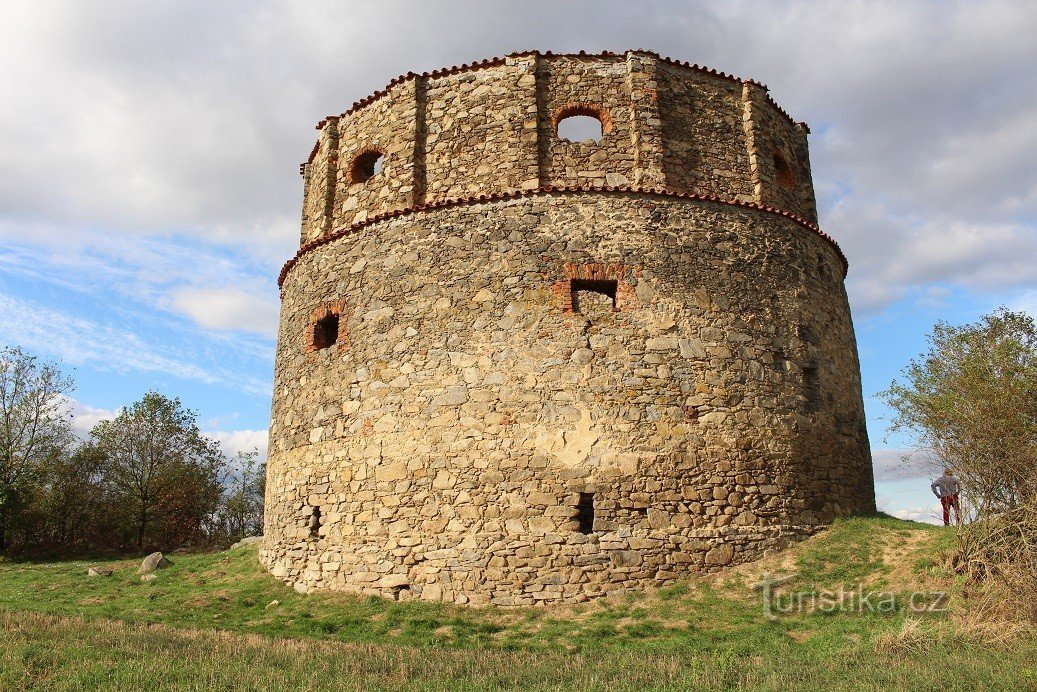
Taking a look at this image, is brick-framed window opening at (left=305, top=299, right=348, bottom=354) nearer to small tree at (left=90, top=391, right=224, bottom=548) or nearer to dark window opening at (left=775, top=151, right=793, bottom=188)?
dark window opening at (left=775, top=151, right=793, bottom=188)

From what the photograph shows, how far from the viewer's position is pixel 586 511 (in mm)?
9945

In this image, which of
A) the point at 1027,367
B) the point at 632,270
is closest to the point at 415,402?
the point at 632,270

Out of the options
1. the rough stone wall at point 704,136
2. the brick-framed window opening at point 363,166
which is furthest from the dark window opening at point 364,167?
the rough stone wall at point 704,136

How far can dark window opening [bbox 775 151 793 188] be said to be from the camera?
535 inches

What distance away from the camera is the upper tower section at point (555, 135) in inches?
468

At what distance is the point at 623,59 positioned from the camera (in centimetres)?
1259

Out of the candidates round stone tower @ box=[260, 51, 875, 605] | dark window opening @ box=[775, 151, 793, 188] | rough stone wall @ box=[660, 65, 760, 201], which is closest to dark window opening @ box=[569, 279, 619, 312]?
round stone tower @ box=[260, 51, 875, 605]

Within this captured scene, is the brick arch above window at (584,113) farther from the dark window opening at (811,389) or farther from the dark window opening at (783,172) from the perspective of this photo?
the dark window opening at (811,389)

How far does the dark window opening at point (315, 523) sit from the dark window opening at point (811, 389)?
7.65 meters

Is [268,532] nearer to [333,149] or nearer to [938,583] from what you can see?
[333,149]

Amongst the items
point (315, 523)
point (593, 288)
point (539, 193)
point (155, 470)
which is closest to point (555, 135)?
point (539, 193)

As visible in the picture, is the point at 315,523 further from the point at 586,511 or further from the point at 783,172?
the point at 783,172

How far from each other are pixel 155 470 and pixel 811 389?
22850 mm

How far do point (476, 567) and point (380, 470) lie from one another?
6.73ft
